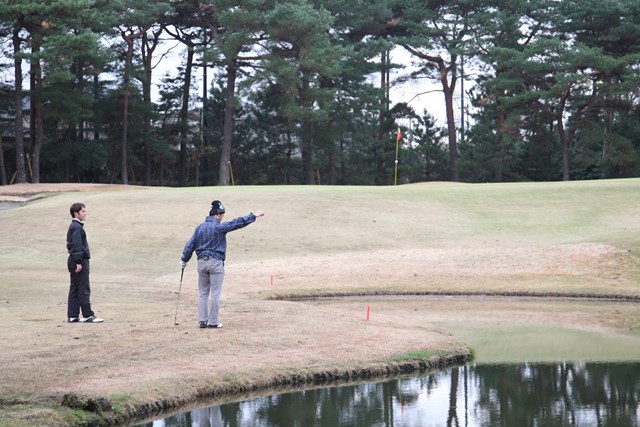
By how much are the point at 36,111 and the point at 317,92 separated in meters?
17.8

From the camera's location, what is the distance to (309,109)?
61.0 metres

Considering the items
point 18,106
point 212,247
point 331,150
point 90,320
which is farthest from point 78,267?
point 331,150

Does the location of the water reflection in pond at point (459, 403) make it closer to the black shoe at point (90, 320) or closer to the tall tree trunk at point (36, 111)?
the black shoe at point (90, 320)

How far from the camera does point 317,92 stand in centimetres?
6278

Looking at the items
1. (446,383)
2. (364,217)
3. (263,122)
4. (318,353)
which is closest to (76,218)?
(318,353)

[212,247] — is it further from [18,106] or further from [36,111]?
[36,111]

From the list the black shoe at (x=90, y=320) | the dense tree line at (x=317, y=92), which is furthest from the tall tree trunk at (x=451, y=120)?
the black shoe at (x=90, y=320)

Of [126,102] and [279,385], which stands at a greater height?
[126,102]

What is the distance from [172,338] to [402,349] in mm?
3271

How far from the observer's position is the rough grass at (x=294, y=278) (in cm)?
1201

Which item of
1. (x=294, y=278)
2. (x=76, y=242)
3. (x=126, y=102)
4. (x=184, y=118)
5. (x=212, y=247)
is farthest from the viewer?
(x=184, y=118)

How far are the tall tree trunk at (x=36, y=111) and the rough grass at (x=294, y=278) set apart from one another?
853cm

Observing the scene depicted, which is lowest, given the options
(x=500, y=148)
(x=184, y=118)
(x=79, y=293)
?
(x=79, y=293)

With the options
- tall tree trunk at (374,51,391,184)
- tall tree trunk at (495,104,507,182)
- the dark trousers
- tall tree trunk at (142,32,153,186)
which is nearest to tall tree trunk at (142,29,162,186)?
tall tree trunk at (142,32,153,186)
